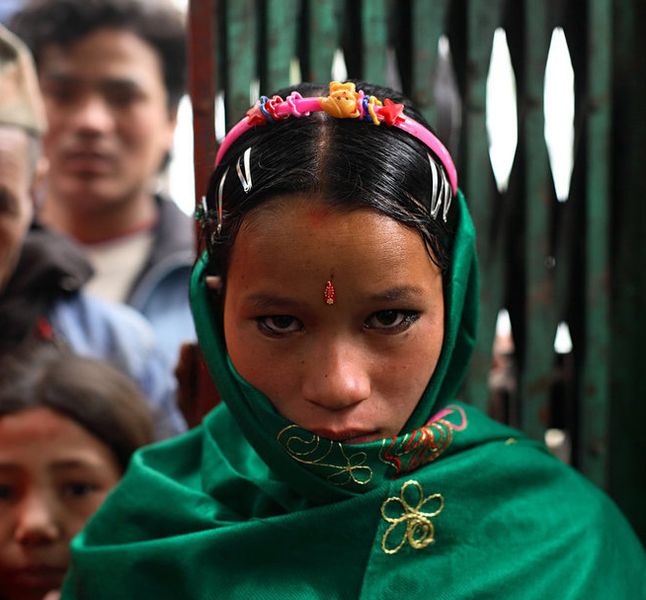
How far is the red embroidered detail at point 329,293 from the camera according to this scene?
1289 millimetres

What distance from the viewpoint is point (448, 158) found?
147 centimetres

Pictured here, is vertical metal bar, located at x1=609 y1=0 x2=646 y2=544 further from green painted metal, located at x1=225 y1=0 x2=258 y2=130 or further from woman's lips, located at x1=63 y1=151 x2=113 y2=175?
woman's lips, located at x1=63 y1=151 x2=113 y2=175

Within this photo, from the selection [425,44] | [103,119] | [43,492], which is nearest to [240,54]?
[425,44]

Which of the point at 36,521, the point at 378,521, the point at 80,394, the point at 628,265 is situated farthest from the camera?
the point at 80,394

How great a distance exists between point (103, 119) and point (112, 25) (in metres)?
0.31

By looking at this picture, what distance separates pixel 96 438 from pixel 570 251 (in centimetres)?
129

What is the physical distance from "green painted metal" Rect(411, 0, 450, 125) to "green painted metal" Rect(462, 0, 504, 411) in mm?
70

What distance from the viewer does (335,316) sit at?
131 cm

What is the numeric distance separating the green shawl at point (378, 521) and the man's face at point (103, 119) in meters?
1.50

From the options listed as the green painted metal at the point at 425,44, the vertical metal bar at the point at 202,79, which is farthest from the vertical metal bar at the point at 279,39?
the green painted metal at the point at 425,44

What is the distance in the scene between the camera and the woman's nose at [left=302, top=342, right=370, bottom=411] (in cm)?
129

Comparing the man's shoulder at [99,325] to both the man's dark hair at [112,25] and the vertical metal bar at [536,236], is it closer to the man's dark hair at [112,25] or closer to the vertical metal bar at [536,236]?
the man's dark hair at [112,25]

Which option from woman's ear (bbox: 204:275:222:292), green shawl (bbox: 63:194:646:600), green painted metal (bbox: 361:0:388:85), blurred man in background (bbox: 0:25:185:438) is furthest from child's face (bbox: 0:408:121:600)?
green painted metal (bbox: 361:0:388:85)

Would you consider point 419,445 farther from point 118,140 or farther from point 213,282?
point 118,140
